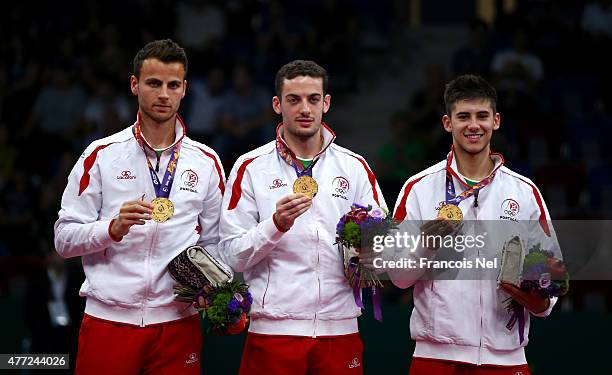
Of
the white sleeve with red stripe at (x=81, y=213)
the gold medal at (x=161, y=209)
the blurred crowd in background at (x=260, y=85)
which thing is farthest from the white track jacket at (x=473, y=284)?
the blurred crowd in background at (x=260, y=85)

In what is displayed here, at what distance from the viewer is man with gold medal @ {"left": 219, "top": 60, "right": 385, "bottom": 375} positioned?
18.2 feet

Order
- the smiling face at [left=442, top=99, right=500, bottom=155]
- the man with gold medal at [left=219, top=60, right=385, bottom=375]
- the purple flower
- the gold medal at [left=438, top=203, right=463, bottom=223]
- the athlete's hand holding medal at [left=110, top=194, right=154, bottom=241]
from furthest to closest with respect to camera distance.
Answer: the smiling face at [left=442, top=99, right=500, bottom=155] < the gold medal at [left=438, top=203, right=463, bottom=223] < the man with gold medal at [left=219, top=60, right=385, bottom=375] < the purple flower < the athlete's hand holding medal at [left=110, top=194, right=154, bottom=241]

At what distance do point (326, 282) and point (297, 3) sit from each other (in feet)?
30.9

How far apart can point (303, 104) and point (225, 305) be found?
125 centimetres

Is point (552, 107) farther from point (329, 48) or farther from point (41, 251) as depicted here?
point (41, 251)

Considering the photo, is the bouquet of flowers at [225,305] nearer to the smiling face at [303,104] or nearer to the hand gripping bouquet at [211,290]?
the hand gripping bouquet at [211,290]

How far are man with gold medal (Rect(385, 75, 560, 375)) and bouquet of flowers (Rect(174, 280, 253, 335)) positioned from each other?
2.98ft

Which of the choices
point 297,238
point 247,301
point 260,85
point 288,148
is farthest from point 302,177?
point 260,85

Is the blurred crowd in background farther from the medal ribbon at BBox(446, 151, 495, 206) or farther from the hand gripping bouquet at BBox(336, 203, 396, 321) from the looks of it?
the hand gripping bouquet at BBox(336, 203, 396, 321)

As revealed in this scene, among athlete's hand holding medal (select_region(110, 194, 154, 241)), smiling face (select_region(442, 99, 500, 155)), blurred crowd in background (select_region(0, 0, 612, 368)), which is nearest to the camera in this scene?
athlete's hand holding medal (select_region(110, 194, 154, 241))

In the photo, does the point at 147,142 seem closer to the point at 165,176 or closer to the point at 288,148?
the point at 165,176

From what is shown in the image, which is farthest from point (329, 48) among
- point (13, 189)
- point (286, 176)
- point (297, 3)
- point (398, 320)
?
point (286, 176)

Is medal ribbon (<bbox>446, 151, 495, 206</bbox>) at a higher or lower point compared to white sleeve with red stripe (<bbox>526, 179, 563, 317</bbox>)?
higher

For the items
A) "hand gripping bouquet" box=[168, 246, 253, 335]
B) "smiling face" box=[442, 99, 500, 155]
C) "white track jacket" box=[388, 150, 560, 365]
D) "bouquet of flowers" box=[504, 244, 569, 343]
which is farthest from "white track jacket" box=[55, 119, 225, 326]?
"bouquet of flowers" box=[504, 244, 569, 343]
